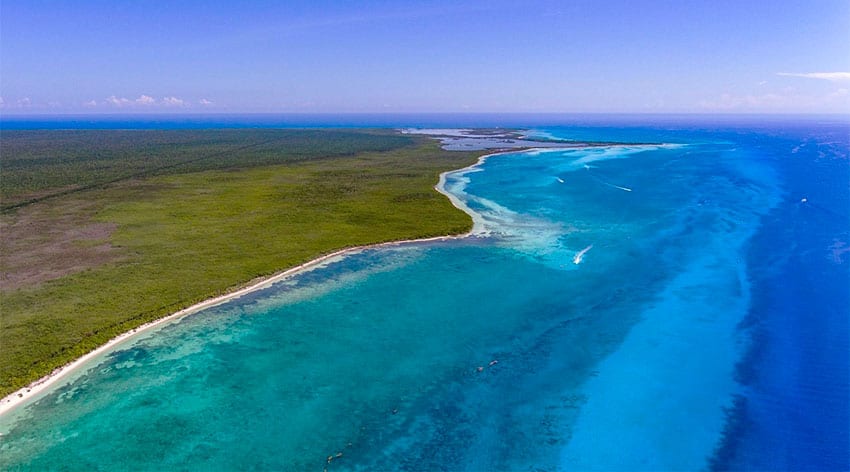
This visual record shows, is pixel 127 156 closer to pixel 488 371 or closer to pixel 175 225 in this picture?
pixel 175 225

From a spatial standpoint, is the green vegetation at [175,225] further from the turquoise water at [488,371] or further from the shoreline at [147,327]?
the turquoise water at [488,371]

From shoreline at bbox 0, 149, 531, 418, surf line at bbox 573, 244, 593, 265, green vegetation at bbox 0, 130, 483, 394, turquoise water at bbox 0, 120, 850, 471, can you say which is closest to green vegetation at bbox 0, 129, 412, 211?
green vegetation at bbox 0, 130, 483, 394

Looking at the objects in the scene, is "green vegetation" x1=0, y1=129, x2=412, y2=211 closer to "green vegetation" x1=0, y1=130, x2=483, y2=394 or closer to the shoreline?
"green vegetation" x1=0, y1=130, x2=483, y2=394

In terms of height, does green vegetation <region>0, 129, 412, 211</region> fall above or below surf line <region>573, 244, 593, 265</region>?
above

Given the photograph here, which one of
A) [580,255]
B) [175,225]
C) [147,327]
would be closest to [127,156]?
[175,225]

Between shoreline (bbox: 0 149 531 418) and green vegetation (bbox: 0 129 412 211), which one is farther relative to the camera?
green vegetation (bbox: 0 129 412 211)

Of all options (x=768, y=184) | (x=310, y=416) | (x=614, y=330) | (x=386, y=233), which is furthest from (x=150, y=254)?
Answer: (x=768, y=184)

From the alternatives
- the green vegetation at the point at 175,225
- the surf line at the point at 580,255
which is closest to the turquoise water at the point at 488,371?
the surf line at the point at 580,255

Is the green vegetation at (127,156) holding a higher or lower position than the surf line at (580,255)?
higher
